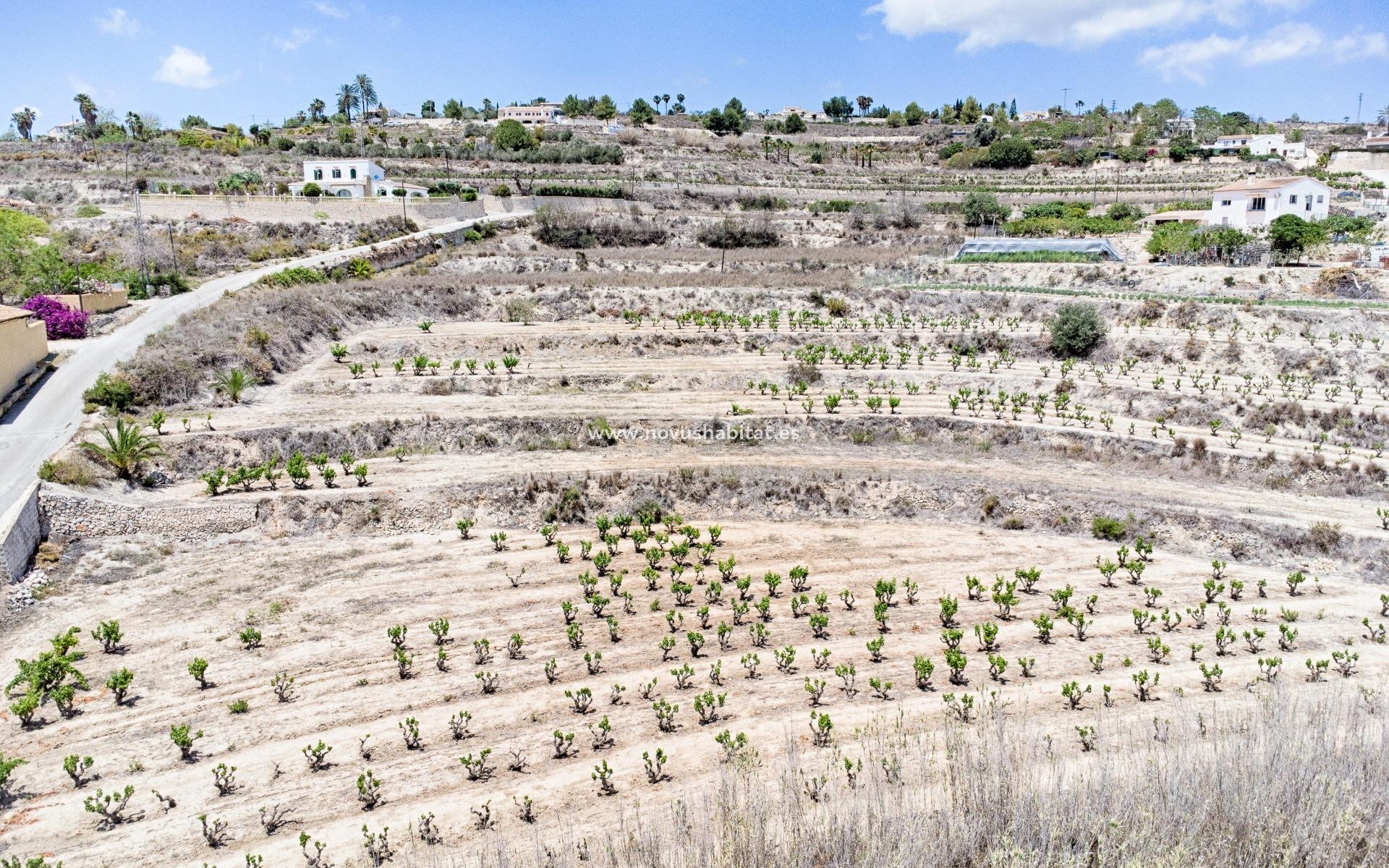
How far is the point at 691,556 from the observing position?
1909 cm

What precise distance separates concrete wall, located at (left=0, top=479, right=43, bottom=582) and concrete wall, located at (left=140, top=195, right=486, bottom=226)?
4039 cm

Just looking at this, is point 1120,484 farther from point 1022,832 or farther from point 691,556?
point 1022,832

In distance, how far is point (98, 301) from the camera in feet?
114

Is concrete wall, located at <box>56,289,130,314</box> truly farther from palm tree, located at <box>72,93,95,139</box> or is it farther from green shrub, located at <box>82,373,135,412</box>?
palm tree, located at <box>72,93,95,139</box>

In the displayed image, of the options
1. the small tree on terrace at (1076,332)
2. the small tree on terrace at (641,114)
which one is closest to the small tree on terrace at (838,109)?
the small tree on terrace at (641,114)

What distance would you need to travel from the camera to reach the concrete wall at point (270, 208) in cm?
5291

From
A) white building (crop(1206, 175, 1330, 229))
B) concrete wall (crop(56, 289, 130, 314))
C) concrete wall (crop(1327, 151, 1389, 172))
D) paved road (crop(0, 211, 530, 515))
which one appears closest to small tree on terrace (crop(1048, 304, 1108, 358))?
white building (crop(1206, 175, 1330, 229))

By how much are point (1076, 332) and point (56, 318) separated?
130 feet

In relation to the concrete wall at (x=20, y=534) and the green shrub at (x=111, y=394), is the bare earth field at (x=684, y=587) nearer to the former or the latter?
the concrete wall at (x=20, y=534)

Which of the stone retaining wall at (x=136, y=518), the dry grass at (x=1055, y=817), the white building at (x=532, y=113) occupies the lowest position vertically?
the dry grass at (x=1055, y=817)

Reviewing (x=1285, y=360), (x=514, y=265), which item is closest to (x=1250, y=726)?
(x=1285, y=360)

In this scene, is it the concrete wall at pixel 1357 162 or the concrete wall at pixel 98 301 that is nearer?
the concrete wall at pixel 98 301

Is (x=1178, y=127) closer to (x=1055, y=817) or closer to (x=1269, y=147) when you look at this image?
(x=1269, y=147)

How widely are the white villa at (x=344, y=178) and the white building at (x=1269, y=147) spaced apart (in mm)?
90927
